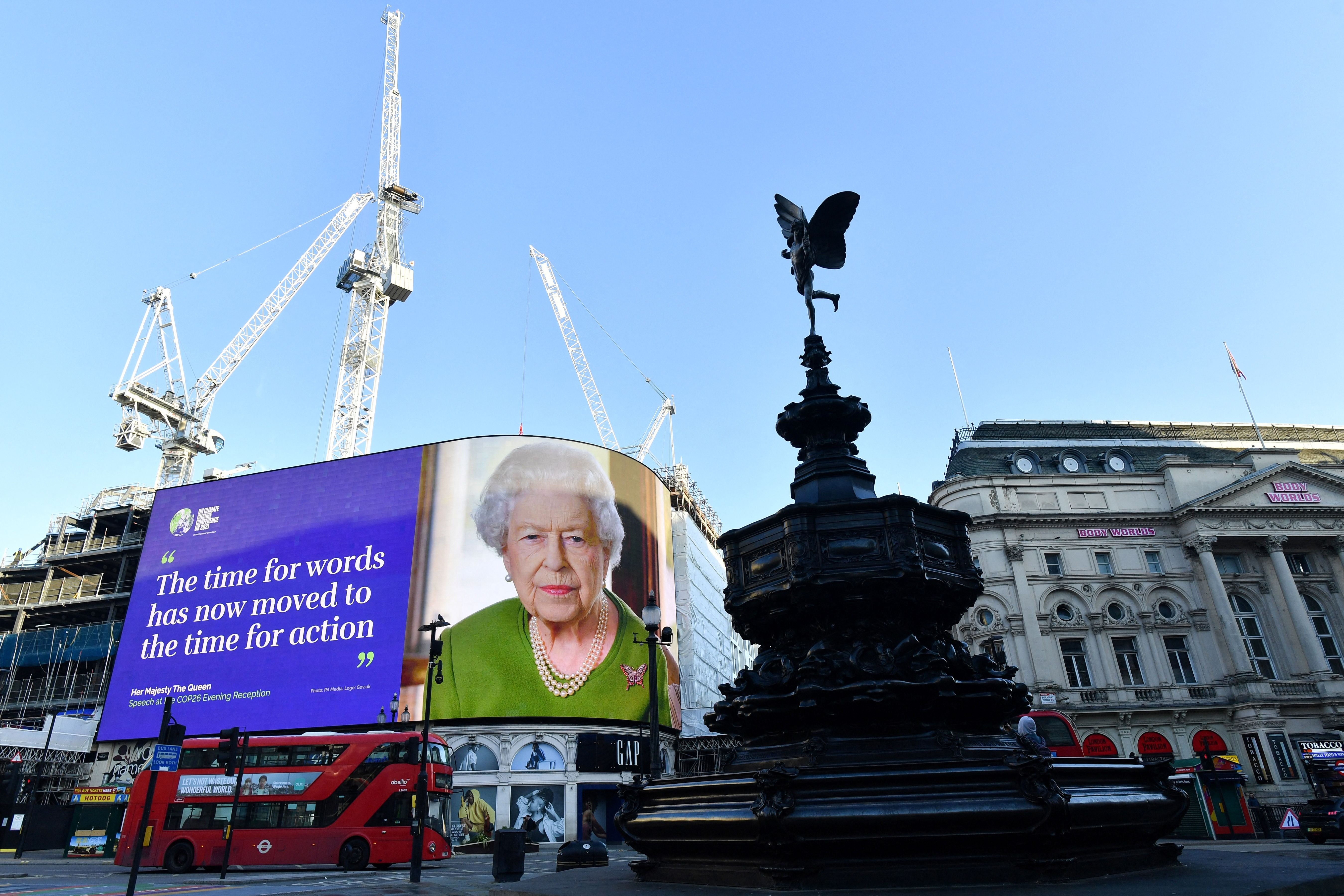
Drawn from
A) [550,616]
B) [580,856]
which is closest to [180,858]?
[580,856]

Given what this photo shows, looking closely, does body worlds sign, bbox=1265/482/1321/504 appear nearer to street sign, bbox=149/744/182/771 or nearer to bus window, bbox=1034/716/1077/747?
bus window, bbox=1034/716/1077/747

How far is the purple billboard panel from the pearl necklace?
712cm

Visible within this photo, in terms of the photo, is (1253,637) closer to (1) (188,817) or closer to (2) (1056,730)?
(2) (1056,730)

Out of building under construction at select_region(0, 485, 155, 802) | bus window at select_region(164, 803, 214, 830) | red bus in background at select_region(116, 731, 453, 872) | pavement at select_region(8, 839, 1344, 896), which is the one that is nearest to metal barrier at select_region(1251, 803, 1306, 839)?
pavement at select_region(8, 839, 1344, 896)

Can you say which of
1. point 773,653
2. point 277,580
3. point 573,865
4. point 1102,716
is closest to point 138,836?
point 573,865

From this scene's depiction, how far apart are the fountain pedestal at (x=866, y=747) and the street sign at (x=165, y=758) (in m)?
8.18

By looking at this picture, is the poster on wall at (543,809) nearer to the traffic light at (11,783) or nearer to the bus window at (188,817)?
the bus window at (188,817)

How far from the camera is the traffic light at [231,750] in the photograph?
62.4 ft

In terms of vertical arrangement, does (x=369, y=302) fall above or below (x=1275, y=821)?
above

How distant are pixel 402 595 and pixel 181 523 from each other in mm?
18730

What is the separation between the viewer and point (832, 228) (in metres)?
9.88

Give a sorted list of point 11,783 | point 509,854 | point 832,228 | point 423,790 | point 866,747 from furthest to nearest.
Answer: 1. point 11,783
2. point 423,790
3. point 509,854
4. point 832,228
5. point 866,747

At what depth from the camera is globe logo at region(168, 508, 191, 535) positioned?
169ft

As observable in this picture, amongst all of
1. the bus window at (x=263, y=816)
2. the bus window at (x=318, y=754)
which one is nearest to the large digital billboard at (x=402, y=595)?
the bus window at (x=263, y=816)
